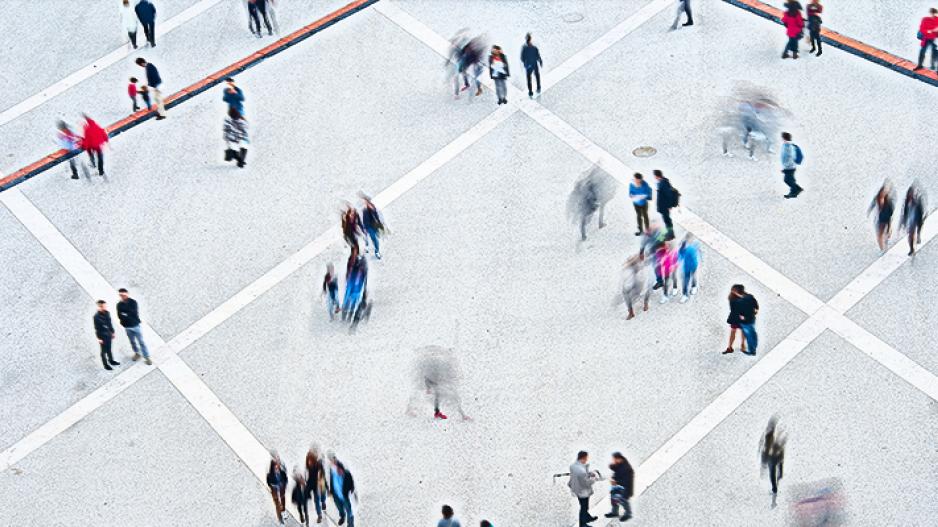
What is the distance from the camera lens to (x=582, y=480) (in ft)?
49.7

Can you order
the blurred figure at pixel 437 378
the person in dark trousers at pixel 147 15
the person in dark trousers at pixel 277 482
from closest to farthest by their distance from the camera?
the person in dark trousers at pixel 277 482 < the blurred figure at pixel 437 378 < the person in dark trousers at pixel 147 15

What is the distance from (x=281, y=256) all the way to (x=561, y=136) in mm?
5356

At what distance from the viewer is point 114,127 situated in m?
23.8

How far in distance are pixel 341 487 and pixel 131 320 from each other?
4.59 m

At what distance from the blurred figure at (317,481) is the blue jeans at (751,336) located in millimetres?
5980

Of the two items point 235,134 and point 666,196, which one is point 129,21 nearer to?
point 235,134

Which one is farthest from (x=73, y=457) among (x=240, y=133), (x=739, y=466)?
(x=739, y=466)

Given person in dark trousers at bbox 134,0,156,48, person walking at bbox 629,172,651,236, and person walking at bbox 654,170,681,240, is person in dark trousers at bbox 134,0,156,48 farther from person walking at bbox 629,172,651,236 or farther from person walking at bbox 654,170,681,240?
person walking at bbox 654,170,681,240

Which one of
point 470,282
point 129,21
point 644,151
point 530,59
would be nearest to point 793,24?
point 644,151

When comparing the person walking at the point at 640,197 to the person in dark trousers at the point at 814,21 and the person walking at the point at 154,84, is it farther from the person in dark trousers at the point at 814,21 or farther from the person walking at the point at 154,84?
the person walking at the point at 154,84

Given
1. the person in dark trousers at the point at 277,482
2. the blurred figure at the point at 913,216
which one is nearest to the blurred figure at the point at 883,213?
the blurred figure at the point at 913,216

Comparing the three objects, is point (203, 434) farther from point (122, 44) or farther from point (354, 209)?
point (122, 44)

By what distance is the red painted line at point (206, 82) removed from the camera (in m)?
23.0

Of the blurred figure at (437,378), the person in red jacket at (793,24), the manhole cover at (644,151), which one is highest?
the person in red jacket at (793,24)
